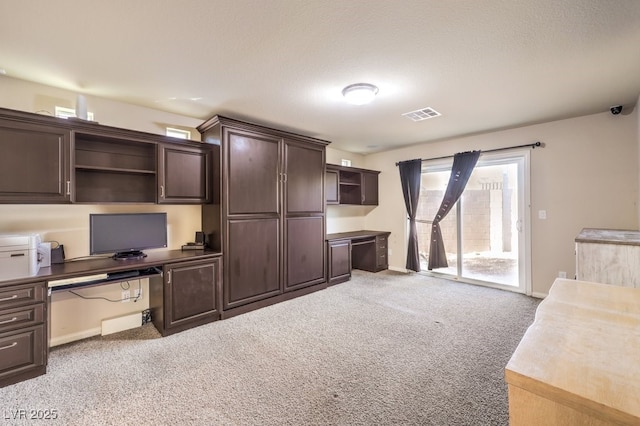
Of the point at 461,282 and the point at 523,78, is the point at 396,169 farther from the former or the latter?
the point at 523,78

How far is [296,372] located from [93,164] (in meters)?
2.85

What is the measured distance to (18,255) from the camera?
2.13 meters

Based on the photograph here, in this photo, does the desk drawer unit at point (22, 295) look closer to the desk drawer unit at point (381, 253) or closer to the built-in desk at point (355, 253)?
the built-in desk at point (355, 253)

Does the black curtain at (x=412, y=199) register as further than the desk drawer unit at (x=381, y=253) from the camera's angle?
No

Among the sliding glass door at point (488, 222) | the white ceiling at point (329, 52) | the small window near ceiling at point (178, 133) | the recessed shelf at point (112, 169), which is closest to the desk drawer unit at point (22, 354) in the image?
the recessed shelf at point (112, 169)

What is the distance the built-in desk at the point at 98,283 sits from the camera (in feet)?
6.72

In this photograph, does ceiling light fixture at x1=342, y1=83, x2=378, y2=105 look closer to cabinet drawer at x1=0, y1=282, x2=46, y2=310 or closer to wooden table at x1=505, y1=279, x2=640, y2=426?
wooden table at x1=505, y1=279, x2=640, y2=426

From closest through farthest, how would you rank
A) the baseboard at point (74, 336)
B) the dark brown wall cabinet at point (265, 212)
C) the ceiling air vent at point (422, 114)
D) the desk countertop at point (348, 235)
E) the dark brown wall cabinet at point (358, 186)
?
the baseboard at point (74, 336), the dark brown wall cabinet at point (265, 212), the ceiling air vent at point (422, 114), the desk countertop at point (348, 235), the dark brown wall cabinet at point (358, 186)

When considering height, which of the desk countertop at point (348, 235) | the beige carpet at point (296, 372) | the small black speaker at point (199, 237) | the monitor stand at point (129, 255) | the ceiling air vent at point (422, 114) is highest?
the ceiling air vent at point (422, 114)

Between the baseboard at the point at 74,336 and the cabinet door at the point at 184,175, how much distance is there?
4.90ft

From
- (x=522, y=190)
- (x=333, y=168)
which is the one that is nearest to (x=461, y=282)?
(x=522, y=190)

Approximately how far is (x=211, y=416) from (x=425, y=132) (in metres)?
4.39

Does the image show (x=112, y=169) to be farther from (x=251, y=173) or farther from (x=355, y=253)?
(x=355, y=253)

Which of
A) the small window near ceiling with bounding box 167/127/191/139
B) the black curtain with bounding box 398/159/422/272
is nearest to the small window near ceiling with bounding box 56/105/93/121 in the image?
the small window near ceiling with bounding box 167/127/191/139
